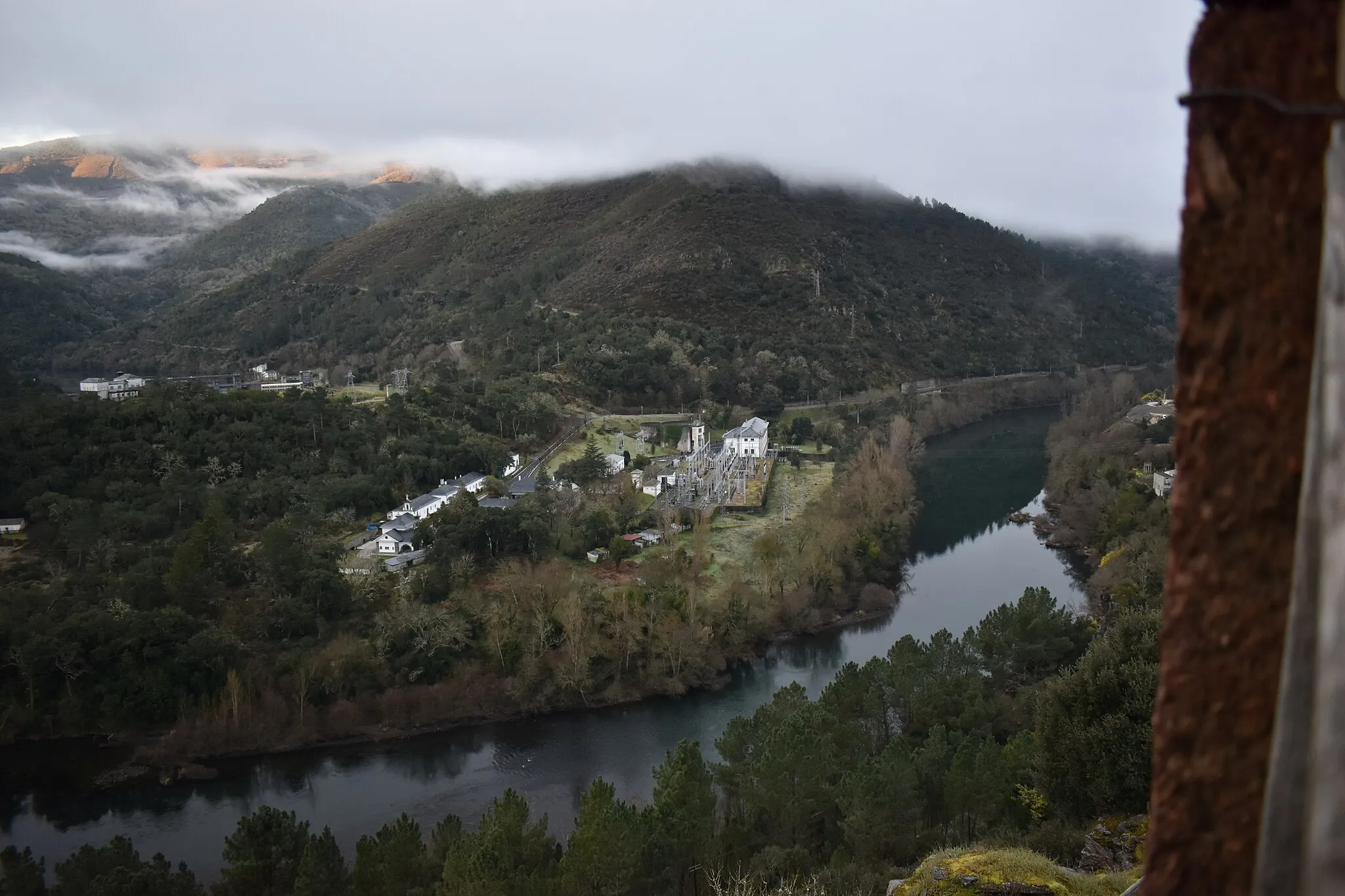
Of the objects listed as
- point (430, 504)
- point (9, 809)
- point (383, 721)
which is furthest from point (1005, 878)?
point (430, 504)

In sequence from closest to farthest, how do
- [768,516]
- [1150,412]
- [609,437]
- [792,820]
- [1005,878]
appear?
[1005,878]
[792,820]
[768,516]
[609,437]
[1150,412]

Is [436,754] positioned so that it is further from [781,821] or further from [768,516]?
[768,516]

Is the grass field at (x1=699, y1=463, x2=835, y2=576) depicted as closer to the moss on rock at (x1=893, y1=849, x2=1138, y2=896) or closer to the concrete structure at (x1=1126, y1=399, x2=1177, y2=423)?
the concrete structure at (x1=1126, y1=399, x2=1177, y2=423)

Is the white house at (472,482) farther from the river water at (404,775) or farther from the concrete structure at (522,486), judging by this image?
the river water at (404,775)

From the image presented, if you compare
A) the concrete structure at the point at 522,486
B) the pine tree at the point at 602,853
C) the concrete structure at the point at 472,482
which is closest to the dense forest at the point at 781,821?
the pine tree at the point at 602,853

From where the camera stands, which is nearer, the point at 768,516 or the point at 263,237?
the point at 768,516

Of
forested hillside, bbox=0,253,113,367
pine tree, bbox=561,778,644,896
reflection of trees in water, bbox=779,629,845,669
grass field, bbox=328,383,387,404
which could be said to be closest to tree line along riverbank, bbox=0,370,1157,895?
pine tree, bbox=561,778,644,896
